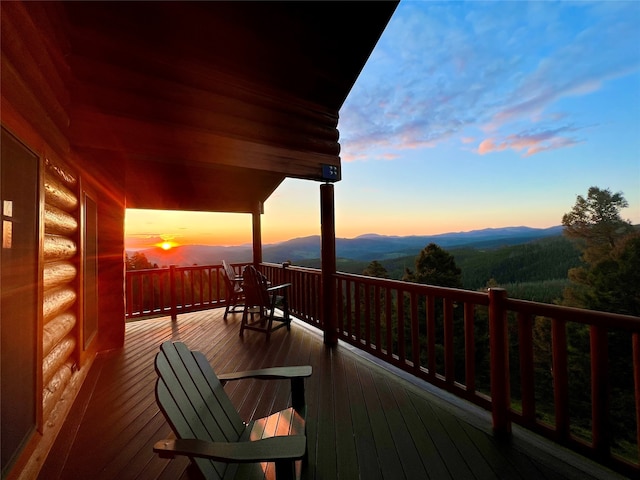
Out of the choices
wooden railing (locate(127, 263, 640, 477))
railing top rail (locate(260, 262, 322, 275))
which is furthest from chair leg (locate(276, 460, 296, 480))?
railing top rail (locate(260, 262, 322, 275))

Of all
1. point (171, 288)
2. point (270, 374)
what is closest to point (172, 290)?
point (171, 288)

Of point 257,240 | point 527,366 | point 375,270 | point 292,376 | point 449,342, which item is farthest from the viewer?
point 375,270

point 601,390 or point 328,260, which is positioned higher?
point 328,260

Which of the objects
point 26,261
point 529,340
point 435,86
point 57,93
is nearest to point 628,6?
point 435,86

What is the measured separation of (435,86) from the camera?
602 cm

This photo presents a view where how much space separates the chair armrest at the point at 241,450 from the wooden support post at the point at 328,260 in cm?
267

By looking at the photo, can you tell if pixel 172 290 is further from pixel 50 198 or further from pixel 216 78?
pixel 216 78

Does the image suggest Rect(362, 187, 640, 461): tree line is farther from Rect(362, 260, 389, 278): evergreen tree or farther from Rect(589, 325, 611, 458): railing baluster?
Rect(589, 325, 611, 458): railing baluster

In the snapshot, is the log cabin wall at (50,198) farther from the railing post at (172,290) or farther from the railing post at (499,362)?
the railing post at (499,362)

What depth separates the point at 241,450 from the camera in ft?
2.83

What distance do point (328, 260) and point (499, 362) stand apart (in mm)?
2187

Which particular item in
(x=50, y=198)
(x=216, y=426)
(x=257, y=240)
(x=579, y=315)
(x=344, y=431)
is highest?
(x=50, y=198)

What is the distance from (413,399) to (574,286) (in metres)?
20.5

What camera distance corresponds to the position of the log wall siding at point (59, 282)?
177 centimetres
